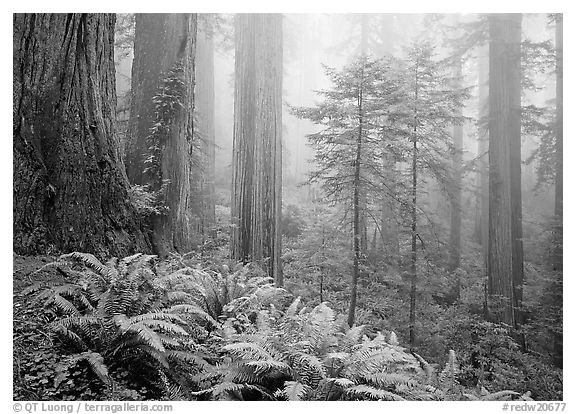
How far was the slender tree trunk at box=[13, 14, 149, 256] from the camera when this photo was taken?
3.43 meters

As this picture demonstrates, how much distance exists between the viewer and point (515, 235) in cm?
919

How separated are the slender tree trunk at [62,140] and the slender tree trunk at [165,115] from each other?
0.90 metres

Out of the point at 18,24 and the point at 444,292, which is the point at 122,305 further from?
the point at 444,292

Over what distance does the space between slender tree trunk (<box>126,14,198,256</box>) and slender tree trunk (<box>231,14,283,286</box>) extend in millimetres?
1473

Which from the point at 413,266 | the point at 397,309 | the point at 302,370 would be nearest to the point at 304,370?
the point at 302,370

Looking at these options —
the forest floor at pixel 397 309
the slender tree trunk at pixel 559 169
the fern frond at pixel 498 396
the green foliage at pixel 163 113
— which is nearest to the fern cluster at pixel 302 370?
the fern frond at pixel 498 396

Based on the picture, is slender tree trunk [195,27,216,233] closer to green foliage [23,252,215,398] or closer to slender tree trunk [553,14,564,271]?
slender tree trunk [553,14,564,271]

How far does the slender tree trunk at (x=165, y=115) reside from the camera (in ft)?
15.6

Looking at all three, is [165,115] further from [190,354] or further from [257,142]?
[190,354]

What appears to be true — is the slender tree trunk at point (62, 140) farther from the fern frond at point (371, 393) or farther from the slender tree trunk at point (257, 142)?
the slender tree trunk at point (257, 142)

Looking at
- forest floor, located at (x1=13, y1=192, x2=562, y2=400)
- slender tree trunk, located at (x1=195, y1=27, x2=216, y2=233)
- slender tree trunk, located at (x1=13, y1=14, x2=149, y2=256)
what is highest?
slender tree trunk, located at (x1=195, y1=27, x2=216, y2=233)

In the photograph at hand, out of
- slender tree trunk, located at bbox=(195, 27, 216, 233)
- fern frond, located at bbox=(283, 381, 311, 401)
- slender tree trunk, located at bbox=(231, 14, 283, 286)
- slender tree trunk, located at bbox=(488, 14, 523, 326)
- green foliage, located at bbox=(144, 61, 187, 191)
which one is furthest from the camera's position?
slender tree trunk, located at bbox=(195, 27, 216, 233)

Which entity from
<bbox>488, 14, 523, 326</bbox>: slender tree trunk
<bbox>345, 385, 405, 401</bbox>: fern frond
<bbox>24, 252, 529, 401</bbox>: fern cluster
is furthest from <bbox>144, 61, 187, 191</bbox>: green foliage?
<bbox>488, 14, 523, 326</bbox>: slender tree trunk
